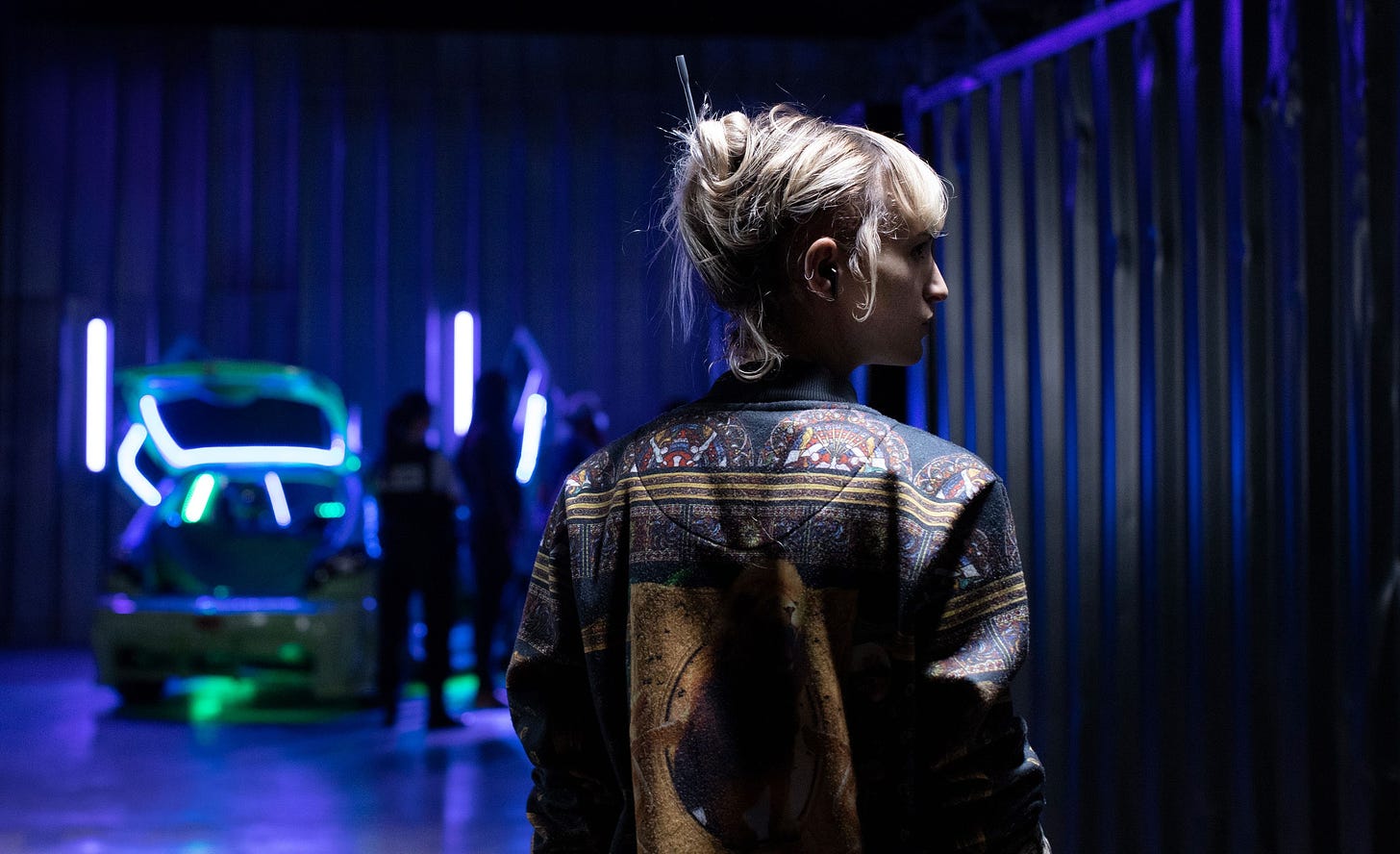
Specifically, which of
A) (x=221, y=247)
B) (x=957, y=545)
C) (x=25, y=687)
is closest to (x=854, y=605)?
(x=957, y=545)

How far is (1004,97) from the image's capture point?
2939mm

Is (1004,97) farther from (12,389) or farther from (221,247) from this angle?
(12,389)

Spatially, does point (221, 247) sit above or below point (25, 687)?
above

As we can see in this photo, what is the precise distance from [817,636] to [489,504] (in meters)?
4.96

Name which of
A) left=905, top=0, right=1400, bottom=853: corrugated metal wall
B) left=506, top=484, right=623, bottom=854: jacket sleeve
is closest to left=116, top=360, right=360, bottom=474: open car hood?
left=905, top=0, right=1400, bottom=853: corrugated metal wall

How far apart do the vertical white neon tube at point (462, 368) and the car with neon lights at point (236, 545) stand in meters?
2.38

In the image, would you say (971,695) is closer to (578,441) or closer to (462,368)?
(578,441)

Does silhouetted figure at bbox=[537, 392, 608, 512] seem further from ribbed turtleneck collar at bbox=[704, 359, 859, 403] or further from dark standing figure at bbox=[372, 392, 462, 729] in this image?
ribbed turtleneck collar at bbox=[704, 359, 859, 403]

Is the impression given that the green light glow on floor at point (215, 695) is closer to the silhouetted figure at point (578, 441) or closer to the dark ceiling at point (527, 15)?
the silhouetted figure at point (578, 441)

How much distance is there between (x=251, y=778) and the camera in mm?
4543

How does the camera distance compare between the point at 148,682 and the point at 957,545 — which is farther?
the point at 148,682

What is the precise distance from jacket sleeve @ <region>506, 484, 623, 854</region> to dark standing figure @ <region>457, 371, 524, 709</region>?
4695 mm

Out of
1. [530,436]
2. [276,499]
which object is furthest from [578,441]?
[276,499]

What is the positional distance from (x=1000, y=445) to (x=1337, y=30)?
116 centimetres
